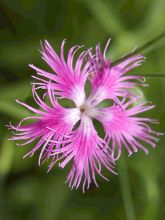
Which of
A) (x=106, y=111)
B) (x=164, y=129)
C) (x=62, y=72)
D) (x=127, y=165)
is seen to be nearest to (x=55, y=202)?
(x=127, y=165)

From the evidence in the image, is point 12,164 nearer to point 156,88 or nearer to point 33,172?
point 33,172

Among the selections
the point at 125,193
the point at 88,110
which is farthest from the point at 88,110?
the point at 125,193

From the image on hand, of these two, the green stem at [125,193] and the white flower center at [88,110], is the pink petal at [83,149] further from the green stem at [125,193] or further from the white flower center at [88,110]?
the green stem at [125,193]

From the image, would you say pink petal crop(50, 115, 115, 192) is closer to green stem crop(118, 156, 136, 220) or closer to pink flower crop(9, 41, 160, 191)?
pink flower crop(9, 41, 160, 191)

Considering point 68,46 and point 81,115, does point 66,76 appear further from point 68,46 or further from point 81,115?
point 68,46

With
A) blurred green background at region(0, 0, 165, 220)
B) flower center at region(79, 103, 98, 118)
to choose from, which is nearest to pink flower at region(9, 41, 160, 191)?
flower center at region(79, 103, 98, 118)

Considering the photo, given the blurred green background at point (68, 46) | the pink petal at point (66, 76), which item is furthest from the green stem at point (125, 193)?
the pink petal at point (66, 76)
